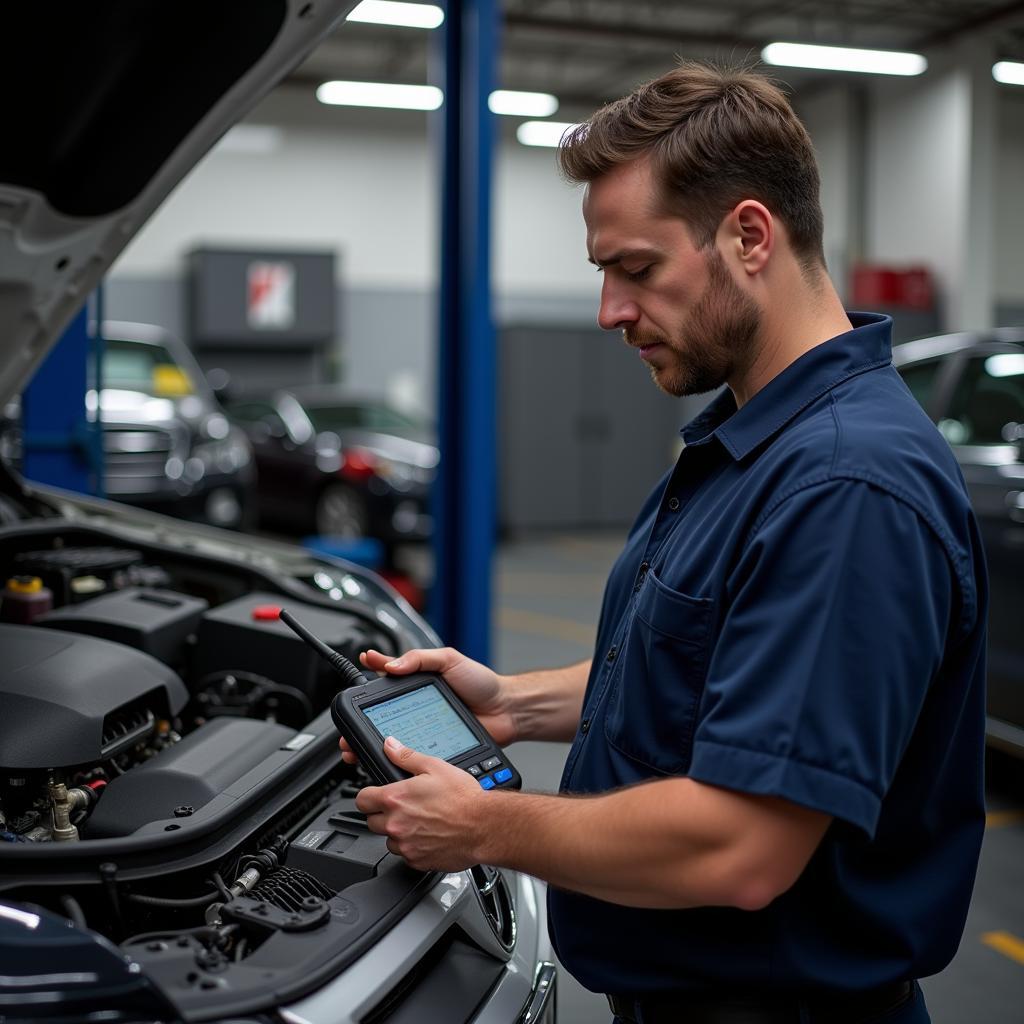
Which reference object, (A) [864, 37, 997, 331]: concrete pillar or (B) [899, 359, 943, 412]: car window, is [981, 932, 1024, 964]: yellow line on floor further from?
(A) [864, 37, 997, 331]: concrete pillar

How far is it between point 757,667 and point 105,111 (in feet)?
4.27

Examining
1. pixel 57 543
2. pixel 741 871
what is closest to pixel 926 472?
pixel 741 871

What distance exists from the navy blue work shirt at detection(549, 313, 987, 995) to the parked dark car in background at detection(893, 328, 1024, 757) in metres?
2.35

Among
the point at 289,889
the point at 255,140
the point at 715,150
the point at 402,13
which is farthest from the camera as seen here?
the point at 255,140

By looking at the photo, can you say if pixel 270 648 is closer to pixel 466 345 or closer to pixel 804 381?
pixel 804 381

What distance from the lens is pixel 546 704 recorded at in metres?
1.69

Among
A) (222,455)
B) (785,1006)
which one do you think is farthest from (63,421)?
(785,1006)

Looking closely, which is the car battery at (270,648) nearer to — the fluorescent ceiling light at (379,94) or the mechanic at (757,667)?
the mechanic at (757,667)

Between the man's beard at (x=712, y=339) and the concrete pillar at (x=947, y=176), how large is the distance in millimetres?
11569

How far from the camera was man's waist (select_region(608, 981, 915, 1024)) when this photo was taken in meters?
1.21

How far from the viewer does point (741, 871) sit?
1057 millimetres

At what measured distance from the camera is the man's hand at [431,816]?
1.23 m

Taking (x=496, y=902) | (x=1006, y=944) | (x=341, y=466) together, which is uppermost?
(x=341, y=466)

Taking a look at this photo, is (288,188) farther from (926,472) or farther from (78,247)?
(926,472)
